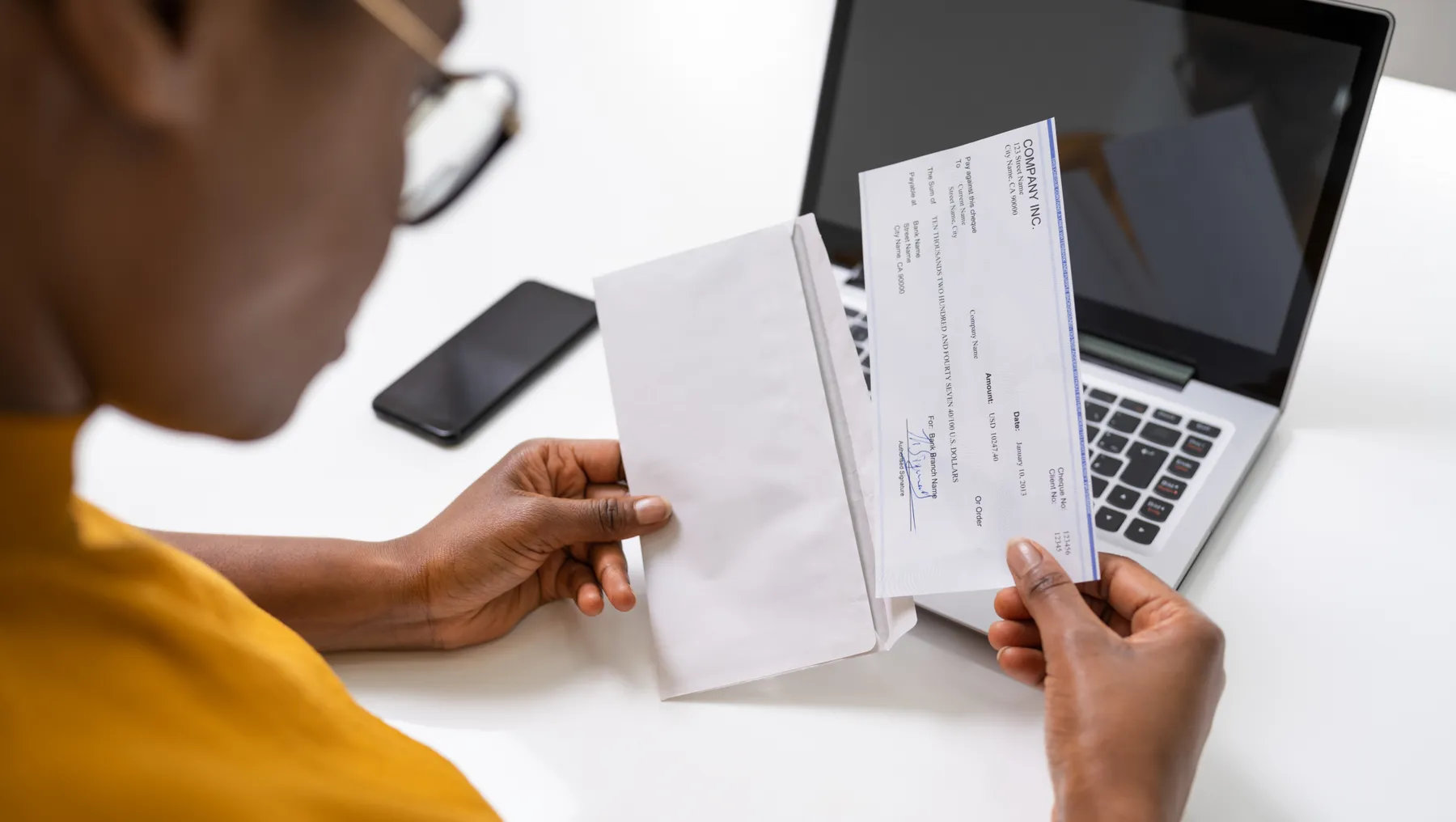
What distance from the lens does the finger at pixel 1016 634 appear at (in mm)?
674

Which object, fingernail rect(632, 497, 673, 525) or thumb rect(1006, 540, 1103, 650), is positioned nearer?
thumb rect(1006, 540, 1103, 650)

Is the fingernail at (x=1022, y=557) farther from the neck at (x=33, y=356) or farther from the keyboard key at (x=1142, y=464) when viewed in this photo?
the neck at (x=33, y=356)

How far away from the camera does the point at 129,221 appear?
35 centimetres

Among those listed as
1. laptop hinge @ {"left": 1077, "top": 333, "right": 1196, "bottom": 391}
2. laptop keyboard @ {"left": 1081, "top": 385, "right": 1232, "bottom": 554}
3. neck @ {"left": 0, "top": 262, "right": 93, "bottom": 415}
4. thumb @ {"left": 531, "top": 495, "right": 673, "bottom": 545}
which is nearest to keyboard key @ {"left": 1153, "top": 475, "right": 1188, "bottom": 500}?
laptop keyboard @ {"left": 1081, "top": 385, "right": 1232, "bottom": 554}

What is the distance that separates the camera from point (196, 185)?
14.0 inches

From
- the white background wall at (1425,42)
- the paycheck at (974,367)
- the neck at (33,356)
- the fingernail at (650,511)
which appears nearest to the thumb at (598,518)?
the fingernail at (650,511)

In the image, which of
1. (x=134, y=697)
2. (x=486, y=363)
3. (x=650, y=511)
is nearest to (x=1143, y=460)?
(x=650, y=511)

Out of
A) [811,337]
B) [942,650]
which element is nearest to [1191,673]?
[942,650]

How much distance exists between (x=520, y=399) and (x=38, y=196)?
606 mm

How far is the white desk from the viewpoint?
0.64m

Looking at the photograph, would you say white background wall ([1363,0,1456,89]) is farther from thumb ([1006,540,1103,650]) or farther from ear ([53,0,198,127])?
ear ([53,0,198,127])

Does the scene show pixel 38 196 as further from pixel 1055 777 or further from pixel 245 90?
pixel 1055 777

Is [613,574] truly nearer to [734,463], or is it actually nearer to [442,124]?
[734,463]
